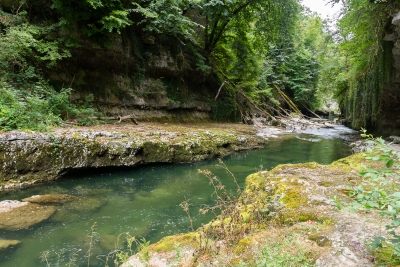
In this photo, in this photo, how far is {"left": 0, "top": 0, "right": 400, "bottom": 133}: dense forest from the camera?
325 inches

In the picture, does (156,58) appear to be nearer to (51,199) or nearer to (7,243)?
(51,199)

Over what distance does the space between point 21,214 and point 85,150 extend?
2655 mm

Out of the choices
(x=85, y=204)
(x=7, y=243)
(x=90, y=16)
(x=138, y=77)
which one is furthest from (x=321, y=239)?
(x=138, y=77)

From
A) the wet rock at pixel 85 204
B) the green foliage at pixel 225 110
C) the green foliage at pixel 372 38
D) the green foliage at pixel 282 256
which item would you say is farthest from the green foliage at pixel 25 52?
the green foliage at pixel 372 38

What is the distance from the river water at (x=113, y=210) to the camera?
146 inches

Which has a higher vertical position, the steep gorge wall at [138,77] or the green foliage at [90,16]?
the green foliage at [90,16]

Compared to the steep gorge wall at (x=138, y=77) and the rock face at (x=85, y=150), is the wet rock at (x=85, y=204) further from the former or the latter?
the steep gorge wall at (x=138, y=77)

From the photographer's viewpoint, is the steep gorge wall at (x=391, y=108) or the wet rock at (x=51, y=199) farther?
the steep gorge wall at (x=391, y=108)

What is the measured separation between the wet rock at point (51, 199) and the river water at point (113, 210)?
0.29m

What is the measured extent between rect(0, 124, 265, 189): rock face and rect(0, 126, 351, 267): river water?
0.36m

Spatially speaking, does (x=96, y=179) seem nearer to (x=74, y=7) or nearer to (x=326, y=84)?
(x=74, y=7)

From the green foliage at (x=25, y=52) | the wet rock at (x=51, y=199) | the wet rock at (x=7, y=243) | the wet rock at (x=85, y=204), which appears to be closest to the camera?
the wet rock at (x=7, y=243)

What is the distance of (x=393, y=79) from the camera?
34.0 feet

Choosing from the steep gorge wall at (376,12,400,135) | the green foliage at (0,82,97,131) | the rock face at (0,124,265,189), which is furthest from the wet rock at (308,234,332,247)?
the steep gorge wall at (376,12,400,135)
